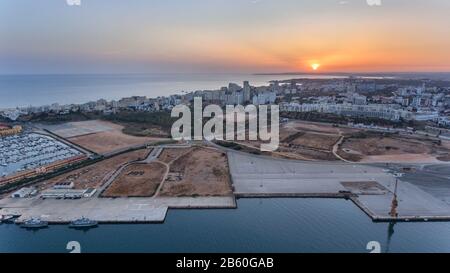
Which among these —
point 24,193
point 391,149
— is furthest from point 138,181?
point 391,149

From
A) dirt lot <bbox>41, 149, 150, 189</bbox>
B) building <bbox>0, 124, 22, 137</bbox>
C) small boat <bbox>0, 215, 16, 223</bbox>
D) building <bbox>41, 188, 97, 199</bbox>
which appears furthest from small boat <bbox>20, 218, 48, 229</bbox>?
building <bbox>0, 124, 22, 137</bbox>

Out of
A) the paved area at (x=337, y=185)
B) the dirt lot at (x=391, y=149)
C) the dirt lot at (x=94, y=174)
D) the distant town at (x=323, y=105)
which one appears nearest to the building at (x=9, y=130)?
the distant town at (x=323, y=105)

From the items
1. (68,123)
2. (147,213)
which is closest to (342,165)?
(147,213)

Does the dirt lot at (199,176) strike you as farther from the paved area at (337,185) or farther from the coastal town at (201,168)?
the paved area at (337,185)
